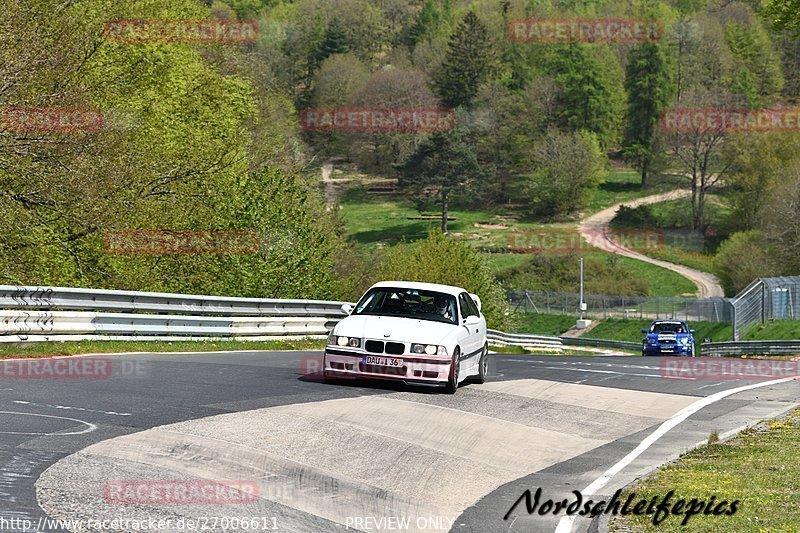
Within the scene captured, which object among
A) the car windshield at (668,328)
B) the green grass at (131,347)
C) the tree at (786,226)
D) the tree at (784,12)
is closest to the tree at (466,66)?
the tree at (786,226)

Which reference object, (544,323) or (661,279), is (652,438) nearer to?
(544,323)

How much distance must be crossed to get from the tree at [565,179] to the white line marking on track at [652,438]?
111534mm

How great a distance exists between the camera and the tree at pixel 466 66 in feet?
534

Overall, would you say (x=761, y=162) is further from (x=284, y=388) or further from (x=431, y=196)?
(x=284, y=388)

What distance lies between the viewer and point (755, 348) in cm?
4181

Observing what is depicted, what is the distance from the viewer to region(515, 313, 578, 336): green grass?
285ft

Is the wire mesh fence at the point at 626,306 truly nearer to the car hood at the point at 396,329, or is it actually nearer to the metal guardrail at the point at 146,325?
the metal guardrail at the point at 146,325

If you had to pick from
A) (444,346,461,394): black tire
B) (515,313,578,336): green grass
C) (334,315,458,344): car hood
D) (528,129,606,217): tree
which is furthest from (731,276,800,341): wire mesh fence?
(528,129,606,217): tree

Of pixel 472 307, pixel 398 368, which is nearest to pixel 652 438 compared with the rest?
pixel 398 368

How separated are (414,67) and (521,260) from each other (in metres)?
88.1

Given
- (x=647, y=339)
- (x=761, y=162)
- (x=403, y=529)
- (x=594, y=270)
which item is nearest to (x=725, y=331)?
(x=647, y=339)

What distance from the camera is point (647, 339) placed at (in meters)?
42.8

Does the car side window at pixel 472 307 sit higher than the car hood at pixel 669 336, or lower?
higher

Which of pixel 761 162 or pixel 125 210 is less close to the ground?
pixel 761 162
